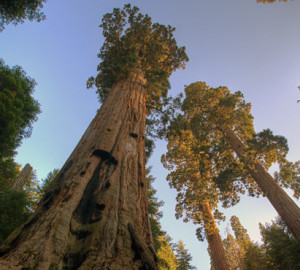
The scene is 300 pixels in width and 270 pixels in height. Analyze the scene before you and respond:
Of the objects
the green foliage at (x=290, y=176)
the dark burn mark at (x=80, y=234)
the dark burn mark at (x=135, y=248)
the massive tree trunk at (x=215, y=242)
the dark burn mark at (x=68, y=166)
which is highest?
the green foliage at (x=290, y=176)

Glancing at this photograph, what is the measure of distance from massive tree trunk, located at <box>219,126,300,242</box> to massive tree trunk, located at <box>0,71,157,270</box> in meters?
7.93

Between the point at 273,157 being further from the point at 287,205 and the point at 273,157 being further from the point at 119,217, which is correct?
the point at 119,217

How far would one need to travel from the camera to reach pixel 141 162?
2746 mm

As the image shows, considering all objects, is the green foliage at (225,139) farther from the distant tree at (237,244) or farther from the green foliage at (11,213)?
the distant tree at (237,244)

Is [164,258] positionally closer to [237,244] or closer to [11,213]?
[11,213]

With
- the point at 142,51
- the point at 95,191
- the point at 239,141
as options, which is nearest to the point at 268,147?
the point at 239,141

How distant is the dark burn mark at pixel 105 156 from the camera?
7.91 feet

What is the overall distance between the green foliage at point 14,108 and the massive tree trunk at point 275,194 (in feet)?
43.1

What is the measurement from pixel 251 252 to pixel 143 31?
56.3 ft

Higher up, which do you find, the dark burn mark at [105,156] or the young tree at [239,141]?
the young tree at [239,141]

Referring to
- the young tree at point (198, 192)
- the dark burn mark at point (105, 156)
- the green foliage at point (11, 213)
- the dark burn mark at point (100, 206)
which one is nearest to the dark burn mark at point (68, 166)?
the dark burn mark at point (105, 156)

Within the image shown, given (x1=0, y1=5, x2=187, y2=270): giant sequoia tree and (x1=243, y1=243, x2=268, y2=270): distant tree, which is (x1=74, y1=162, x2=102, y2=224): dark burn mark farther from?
(x1=243, y1=243, x2=268, y2=270): distant tree

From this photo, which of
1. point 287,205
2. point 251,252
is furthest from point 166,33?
point 251,252

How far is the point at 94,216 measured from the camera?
1.69m
